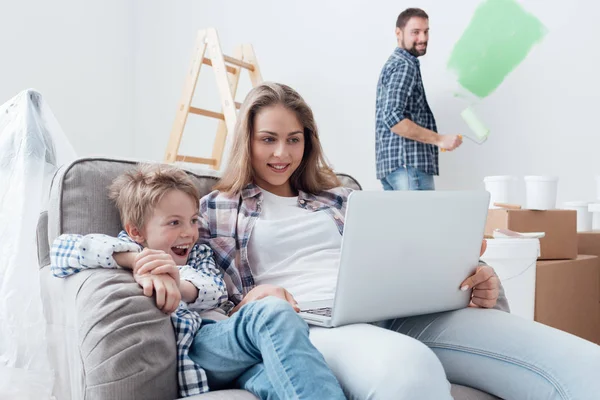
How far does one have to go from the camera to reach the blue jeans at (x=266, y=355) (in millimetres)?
867

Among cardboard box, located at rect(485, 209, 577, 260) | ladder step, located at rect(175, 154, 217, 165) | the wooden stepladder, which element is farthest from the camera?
ladder step, located at rect(175, 154, 217, 165)

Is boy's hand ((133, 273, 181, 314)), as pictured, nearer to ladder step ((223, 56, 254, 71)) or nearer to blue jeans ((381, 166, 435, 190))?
blue jeans ((381, 166, 435, 190))

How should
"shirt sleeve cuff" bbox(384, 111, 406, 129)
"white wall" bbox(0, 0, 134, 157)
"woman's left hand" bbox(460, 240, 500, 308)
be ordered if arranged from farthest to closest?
"white wall" bbox(0, 0, 134, 157) < "shirt sleeve cuff" bbox(384, 111, 406, 129) < "woman's left hand" bbox(460, 240, 500, 308)

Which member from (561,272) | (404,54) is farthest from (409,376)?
(404,54)

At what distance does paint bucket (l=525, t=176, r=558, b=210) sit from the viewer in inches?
93.4

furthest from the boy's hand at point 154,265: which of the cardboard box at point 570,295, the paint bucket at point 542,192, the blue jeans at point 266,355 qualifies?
the paint bucket at point 542,192

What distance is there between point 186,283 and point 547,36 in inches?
100

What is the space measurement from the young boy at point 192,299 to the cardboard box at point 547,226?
4.25 ft

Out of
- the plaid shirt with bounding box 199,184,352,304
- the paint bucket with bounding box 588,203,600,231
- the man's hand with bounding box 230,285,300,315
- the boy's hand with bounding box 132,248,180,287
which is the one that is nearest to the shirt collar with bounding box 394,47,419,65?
→ the paint bucket with bounding box 588,203,600,231

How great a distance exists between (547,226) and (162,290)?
Answer: 1.70 metres

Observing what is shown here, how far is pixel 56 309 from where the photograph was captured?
117 cm

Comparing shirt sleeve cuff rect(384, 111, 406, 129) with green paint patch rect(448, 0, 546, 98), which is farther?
green paint patch rect(448, 0, 546, 98)

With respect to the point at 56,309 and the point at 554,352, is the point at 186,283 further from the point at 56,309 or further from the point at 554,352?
the point at 554,352

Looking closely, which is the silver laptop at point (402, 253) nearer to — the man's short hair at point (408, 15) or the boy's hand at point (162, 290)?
the boy's hand at point (162, 290)
